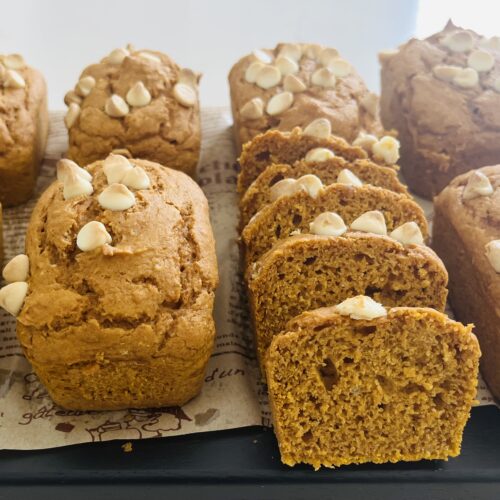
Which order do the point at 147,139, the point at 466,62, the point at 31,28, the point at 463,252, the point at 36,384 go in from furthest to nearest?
the point at 31,28, the point at 466,62, the point at 147,139, the point at 463,252, the point at 36,384

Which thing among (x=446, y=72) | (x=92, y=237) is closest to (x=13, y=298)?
(x=92, y=237)

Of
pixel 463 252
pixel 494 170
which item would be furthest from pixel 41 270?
pixel 494 170

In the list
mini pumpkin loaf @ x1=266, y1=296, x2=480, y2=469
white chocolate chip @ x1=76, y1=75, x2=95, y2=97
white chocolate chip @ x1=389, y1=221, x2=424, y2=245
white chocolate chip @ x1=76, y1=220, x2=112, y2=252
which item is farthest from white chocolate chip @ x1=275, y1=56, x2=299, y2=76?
mini pumpkin loaf @ x1=266, y1=296, x2=480, y2=469

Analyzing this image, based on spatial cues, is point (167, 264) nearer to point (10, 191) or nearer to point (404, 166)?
point (10, 191)

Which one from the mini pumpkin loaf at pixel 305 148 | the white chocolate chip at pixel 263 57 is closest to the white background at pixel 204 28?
the white chocolate chip at pixel 263 57

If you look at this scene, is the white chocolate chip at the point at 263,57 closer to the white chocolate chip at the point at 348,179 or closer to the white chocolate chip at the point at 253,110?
Answer: the white chocolate chip at the point at 253,110

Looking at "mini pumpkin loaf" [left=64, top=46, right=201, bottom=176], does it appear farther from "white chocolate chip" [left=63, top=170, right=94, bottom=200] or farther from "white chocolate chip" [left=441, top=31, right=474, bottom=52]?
"white chocolate chip" [left=441, top=31, right=474, bottom=52]
